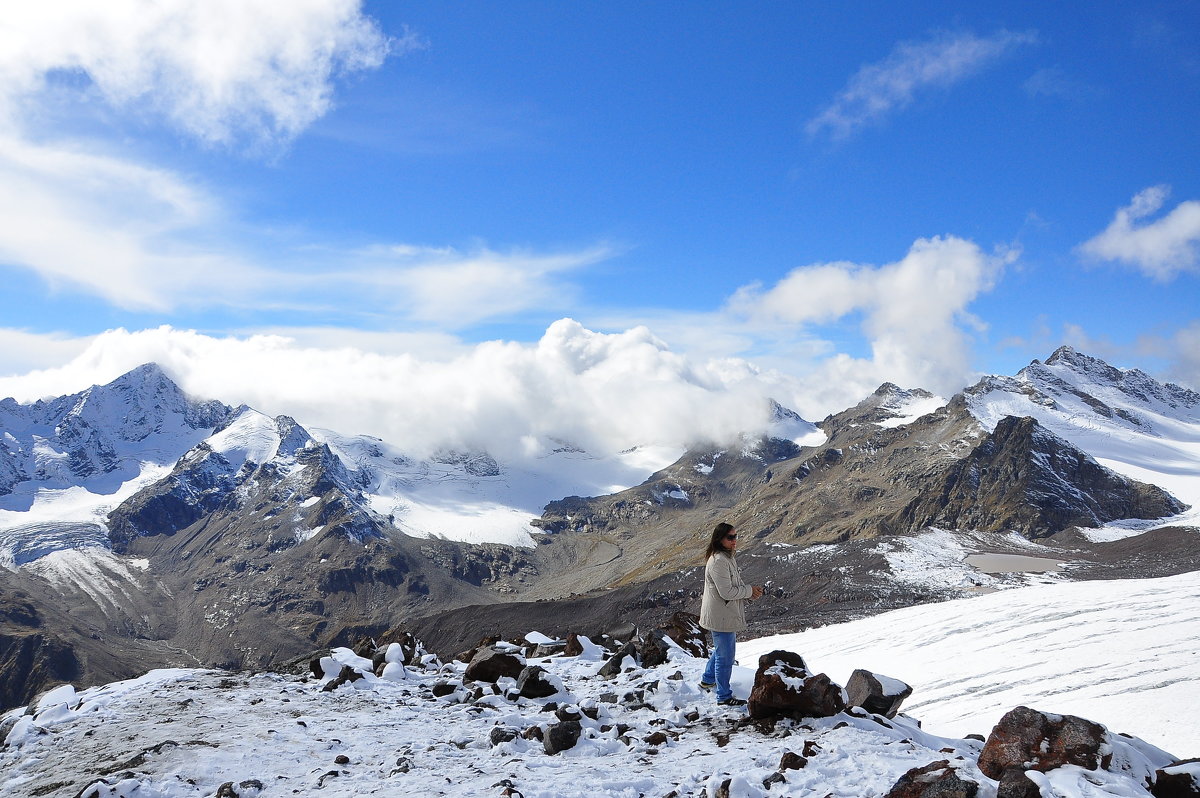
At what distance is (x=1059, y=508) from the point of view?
113 m

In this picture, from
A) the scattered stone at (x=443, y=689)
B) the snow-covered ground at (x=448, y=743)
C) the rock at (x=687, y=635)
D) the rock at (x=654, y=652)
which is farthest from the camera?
the rock at (x=687, y=635)

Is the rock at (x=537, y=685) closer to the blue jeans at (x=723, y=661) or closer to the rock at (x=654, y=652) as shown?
the rock at (x=654, y=652)

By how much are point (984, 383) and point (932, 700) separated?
654 ft

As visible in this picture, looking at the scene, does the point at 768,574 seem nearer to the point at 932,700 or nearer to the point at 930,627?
the point at 930,627

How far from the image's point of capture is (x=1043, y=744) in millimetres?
7867

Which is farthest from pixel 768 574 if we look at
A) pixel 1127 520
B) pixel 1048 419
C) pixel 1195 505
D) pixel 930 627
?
pixel 1048 419

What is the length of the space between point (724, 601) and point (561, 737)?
11.0ft

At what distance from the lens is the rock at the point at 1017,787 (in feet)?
22.4

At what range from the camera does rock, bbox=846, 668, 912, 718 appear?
1111cm

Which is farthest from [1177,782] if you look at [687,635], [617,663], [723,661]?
[687,635]

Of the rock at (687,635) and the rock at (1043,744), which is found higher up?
the rock at (1043,744)

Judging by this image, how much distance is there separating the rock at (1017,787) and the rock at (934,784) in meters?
0.24

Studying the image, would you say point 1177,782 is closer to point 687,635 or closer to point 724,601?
point 724,601

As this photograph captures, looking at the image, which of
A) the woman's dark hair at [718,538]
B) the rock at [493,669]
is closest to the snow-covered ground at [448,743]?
the rock at [493,669]
